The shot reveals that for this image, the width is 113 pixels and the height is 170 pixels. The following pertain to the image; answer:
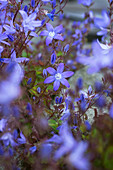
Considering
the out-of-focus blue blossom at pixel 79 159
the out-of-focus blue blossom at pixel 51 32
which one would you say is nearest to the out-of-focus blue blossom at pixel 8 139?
the out-of-focus blue blossom at pixel 79 159

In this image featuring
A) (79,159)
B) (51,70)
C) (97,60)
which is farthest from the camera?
(51,70)

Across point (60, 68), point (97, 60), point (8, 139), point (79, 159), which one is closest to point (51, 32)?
point (60, 68)

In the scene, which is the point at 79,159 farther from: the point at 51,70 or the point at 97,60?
the point at 51,70

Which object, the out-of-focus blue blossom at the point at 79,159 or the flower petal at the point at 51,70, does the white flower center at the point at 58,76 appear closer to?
the flower petal at the point at 51,70

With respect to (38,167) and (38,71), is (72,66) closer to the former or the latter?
(38,71)

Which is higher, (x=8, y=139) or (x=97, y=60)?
(x=97, y=60)

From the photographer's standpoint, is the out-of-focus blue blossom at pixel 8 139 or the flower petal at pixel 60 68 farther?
the flower petal at pixel 60 68

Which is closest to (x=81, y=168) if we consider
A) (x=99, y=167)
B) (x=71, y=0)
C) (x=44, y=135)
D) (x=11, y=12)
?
(x=99, y=167)

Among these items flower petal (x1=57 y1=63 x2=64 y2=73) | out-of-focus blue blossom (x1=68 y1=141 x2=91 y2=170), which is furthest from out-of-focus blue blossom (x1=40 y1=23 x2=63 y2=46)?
out-of-focus blue blossom (x1=68 y1=141 x2=91 y2=170)
